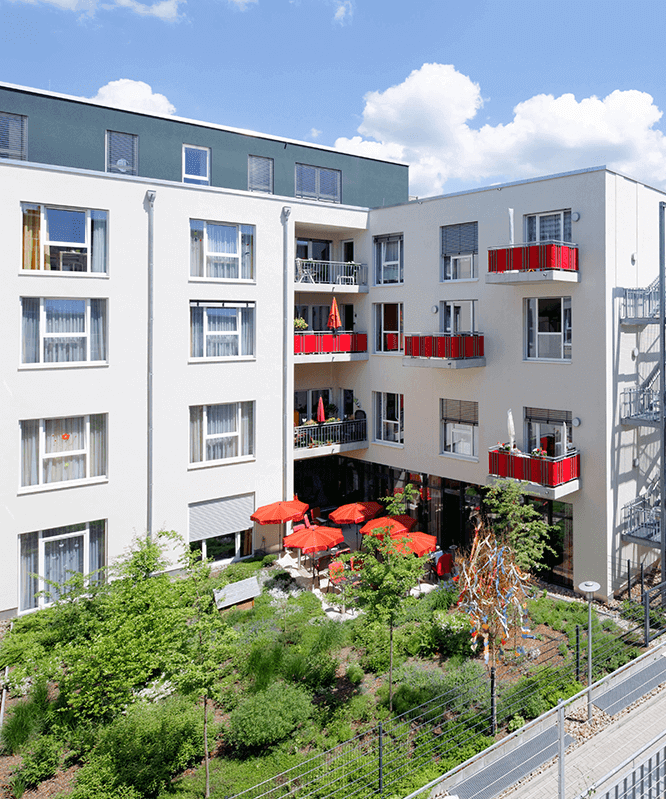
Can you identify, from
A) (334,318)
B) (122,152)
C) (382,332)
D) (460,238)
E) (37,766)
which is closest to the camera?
(37,766)

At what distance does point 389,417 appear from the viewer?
21906 mm

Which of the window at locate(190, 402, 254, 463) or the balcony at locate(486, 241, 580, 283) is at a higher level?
the balcony at locate(486, 241, 580, 283)

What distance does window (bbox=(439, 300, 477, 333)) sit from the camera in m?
18.9

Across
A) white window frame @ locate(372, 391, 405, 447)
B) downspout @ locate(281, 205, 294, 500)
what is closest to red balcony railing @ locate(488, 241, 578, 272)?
white window frame @ locate(372, 391, 405, 447)

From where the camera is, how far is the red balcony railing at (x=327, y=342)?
20.8 metres

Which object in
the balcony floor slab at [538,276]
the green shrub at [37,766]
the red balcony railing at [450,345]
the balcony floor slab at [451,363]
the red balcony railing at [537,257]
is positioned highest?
the red balcony railing at [537,257]

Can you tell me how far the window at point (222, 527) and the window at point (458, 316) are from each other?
813cm

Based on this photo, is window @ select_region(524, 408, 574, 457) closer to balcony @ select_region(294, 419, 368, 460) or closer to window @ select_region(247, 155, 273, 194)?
balcony @ select_region(294, 419, 368, 460)

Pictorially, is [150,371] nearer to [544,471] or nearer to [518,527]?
[518,527]

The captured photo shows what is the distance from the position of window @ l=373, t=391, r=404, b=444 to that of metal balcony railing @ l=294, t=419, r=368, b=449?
0.53 m

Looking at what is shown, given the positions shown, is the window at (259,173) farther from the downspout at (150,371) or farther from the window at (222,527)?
the window at (222,527)

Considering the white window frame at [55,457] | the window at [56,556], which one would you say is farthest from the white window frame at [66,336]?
the window at [56,556]

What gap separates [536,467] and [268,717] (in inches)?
357

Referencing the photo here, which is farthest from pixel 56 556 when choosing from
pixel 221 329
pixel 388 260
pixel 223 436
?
pixel 388 260
